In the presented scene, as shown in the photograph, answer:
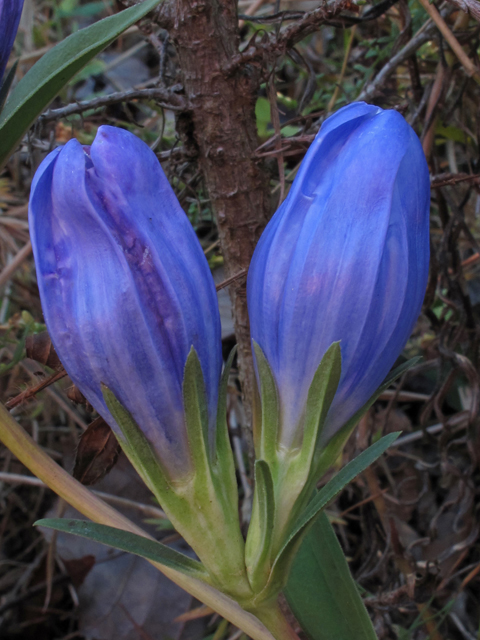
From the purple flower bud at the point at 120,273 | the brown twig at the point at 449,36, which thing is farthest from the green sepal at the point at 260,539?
the brown twig at the point at 449,36

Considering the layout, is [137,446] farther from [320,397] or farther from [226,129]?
[226,129]

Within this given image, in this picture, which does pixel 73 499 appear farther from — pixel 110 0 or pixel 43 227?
pixel 110 0

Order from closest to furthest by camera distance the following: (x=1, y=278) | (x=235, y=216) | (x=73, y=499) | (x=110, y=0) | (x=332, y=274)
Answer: (x=332, y=274)
(x=73, y=499)
(x=235, y=216)
(x=1, y=278)
(x=110, y=0)

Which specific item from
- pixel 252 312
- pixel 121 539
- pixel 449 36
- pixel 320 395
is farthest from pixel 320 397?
pixel 449 36

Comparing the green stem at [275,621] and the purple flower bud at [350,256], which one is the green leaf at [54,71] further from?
the green stem at [275,621]

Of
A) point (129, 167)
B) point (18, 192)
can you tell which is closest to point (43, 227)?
point (129, 167)
